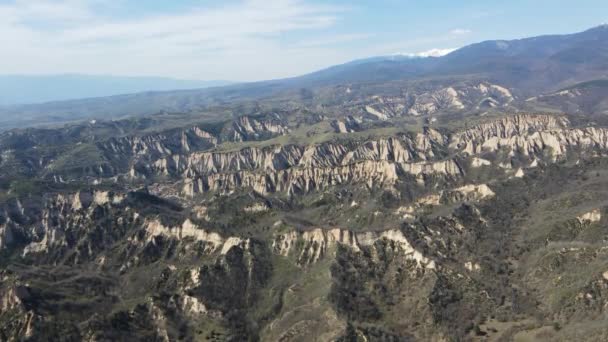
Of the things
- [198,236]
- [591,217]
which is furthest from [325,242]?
[591,217]

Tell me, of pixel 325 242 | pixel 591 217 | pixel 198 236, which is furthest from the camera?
pixel 198 236

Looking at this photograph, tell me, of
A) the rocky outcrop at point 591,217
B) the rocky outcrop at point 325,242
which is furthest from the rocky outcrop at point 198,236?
the rocky outcrop at point 591,217

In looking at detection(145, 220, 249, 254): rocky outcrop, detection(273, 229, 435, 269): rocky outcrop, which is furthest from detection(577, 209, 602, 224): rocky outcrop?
detection(145, 220, 249, 254): rocky outcrop

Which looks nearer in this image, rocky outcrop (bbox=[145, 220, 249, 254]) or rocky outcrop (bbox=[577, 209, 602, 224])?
rocky outcrop (bbox=[577, 209, 602, 224])

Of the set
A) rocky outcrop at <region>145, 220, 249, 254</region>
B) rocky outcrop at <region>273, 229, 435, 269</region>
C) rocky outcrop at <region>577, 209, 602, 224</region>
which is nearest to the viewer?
rocky outcrop at <region>577, 209, 602, 224</region>

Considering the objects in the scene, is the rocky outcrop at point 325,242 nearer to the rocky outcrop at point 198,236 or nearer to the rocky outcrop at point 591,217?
the rocky outcrop at point 198,236

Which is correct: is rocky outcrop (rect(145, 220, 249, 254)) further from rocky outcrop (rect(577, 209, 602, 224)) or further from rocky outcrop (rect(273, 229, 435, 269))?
rocky outcrop (rect(577, 209, 602, 224))

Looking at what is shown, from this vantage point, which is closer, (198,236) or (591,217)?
(591,217)

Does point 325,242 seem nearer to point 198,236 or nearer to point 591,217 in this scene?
point 198,236

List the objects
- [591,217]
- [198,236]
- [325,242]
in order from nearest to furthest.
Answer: [591,217] < [325,242] < [198,236]

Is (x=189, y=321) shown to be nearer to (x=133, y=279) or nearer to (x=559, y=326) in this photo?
(x=133, y=279)

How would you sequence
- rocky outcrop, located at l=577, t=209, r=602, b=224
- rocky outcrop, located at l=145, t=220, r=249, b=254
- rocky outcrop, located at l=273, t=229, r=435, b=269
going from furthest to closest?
rocky outcrop, located at l=145, t=220, r=249, b=254 → rocky outcrop, located at l=273, t=229, r=435, b=269 → rocky outcrop, located at l=577, t=209, r=602, b=224
